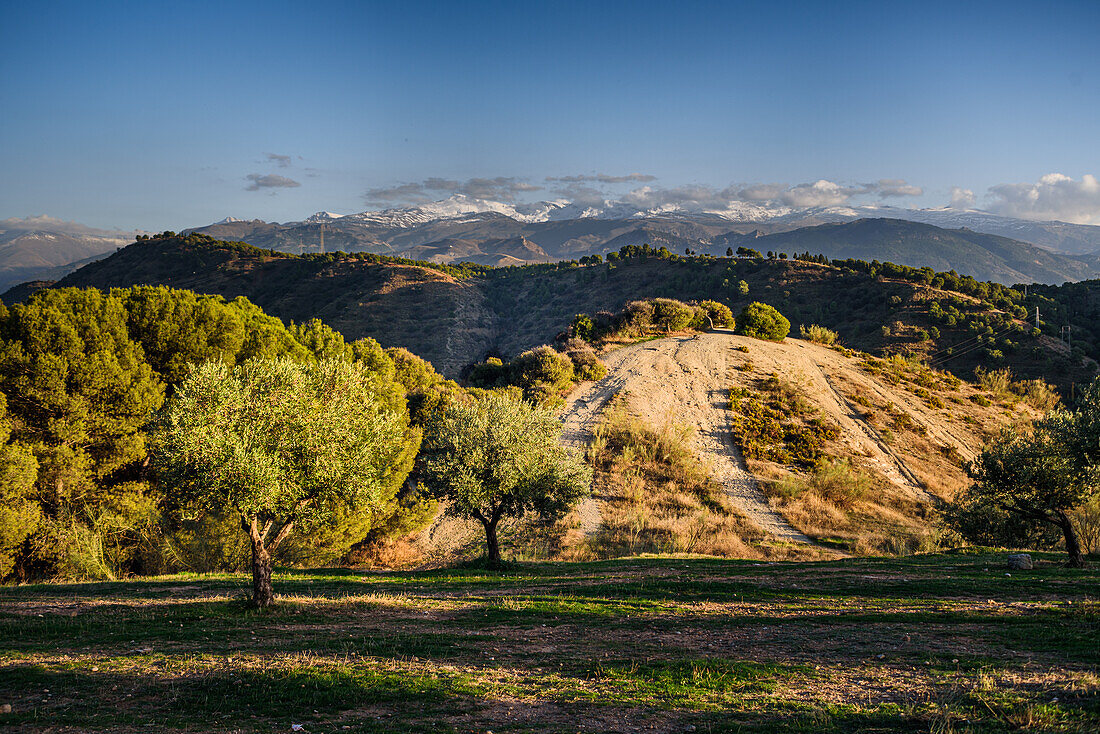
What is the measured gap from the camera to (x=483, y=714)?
8.47 m

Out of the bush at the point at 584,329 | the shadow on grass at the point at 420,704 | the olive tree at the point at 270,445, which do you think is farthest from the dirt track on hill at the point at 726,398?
the shadow on grass at the point at 420,704

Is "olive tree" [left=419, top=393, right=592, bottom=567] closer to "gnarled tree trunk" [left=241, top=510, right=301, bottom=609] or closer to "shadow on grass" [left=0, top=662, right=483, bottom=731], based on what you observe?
"gnarled tree trunk" [left=241, top=510, right=301, bottom=609]

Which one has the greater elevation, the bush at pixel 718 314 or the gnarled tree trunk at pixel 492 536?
the bush at pixel 718 314

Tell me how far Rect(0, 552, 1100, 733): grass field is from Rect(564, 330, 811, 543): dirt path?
15.6m

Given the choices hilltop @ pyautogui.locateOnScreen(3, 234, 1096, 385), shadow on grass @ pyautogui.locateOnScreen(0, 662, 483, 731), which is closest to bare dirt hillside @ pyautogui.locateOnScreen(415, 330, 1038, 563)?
hilltop @ pyautogui.locateOnScreen(3, 234, 1096, 385)

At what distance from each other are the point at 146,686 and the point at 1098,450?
28.5m

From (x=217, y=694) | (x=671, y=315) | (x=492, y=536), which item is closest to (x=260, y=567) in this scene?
(x=217, y=694)

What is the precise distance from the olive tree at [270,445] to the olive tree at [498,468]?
639cm

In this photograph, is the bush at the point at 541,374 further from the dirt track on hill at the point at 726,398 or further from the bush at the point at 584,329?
the bush at the point at 584,329

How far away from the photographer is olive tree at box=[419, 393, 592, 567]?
23016mm

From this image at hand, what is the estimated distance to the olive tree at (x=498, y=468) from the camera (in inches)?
906

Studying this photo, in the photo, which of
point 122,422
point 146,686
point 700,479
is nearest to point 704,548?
point 700,479

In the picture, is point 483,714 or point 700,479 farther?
point 700,479

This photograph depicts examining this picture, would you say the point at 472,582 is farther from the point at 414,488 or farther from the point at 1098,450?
the point at 1098,450
